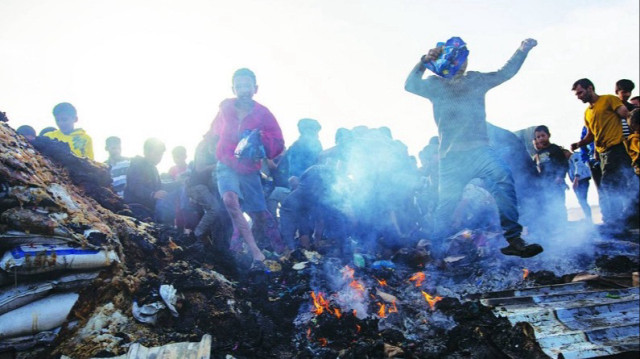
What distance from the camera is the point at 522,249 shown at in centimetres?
368

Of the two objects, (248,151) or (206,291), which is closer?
(206,291)

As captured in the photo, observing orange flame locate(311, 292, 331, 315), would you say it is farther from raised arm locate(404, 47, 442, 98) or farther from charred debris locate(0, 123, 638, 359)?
raised arm locate(404, 47, 442, 98)

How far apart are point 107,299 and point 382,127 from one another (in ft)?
20.8

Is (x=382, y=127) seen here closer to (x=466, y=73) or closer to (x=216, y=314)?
(x=466, y=73)

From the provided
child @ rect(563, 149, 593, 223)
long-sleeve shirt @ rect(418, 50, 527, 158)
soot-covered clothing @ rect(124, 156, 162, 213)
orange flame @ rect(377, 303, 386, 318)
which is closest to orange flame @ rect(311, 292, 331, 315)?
orange flame @ rect(377, 303, 386, 318)

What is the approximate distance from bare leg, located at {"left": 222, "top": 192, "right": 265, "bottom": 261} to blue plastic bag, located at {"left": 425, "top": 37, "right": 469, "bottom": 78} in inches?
126

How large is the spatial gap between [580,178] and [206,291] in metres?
7.05

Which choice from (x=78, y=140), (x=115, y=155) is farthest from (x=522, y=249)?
(x=115, y=155)

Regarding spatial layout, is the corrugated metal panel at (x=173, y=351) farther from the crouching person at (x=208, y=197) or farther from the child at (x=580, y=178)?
the child at (x=580, y=178)

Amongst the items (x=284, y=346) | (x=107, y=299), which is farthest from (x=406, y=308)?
(x=107, y=299)

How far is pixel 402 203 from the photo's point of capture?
24.6 feet

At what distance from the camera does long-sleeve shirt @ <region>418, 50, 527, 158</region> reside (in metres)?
4.53

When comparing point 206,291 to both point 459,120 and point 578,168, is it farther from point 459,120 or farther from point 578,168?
point 578,168

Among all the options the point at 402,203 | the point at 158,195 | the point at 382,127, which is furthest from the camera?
the point at 382,127
